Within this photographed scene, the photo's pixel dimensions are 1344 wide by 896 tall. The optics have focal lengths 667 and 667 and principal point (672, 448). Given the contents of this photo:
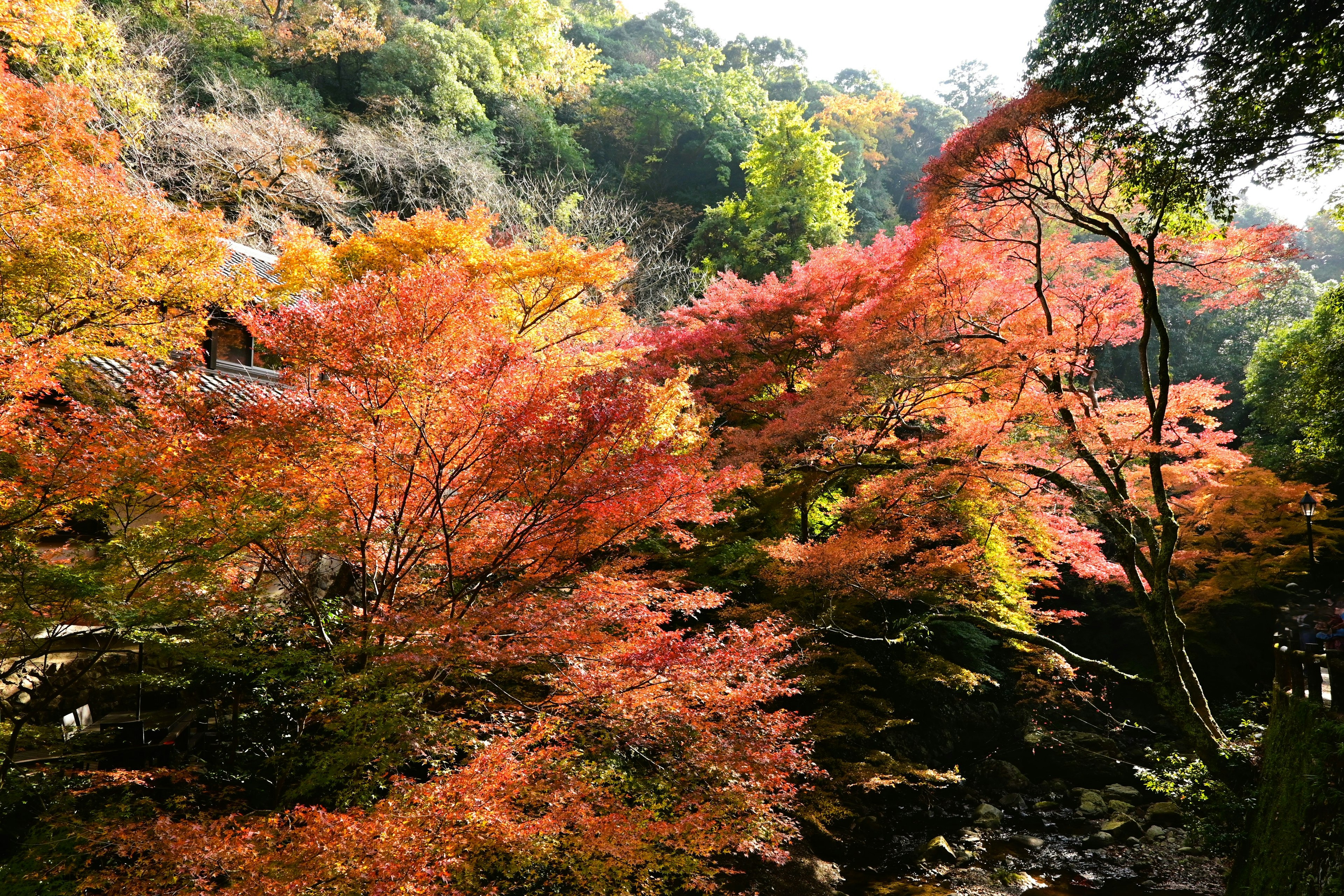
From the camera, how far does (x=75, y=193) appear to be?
8453 millimetres

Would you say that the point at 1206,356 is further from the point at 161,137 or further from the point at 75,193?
the point at 161,137

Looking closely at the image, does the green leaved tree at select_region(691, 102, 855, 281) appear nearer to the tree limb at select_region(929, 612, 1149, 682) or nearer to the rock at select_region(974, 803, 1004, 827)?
the tree limb at select_region(929, 612, 1149, 682)

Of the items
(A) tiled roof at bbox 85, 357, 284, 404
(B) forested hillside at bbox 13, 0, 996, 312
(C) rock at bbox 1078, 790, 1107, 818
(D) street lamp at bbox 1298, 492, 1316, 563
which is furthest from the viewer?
(B) forested hillside at bbox 13, 0, 996, 312

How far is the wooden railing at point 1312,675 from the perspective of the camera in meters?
5.37

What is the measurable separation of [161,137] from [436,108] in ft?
28.3

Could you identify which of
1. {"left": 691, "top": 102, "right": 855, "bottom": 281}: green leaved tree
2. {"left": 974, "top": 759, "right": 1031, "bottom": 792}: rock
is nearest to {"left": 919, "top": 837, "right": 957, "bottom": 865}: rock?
{"left": 974, "top": 759, "right": 1031, "bottom": 792}: rock

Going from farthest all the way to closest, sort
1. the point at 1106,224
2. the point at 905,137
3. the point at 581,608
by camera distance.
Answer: the point at 905,137
the point at 1106,224
the point at 581,608

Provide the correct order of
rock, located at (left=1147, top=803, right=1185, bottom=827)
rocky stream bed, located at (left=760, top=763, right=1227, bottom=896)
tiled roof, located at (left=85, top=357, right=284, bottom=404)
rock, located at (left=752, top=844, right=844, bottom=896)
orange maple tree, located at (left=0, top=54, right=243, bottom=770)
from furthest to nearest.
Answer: rock, located at (left=1147, top=803, right=1185, bottom=827)
tiled roof, located at (left=85, top=357, right=284, bottom=404)
rocky stream bed, located at (left=760, top=763, right=1227, bottom=896)
rock, located at (left=752, top=844, right=844, bottom=896)
orange maple tree, located at (left=0, top=54, right=243, bottom=770)

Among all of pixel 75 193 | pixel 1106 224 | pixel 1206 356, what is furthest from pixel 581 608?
pixel 1206 356

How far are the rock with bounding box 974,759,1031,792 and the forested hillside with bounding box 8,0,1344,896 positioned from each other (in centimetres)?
4

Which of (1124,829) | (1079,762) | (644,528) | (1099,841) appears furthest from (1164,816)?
(644,528)

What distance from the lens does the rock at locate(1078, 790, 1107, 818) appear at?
11523mm

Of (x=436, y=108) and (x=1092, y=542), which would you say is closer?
(x=1092, y=542)

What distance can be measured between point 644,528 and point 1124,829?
10.2 metres
